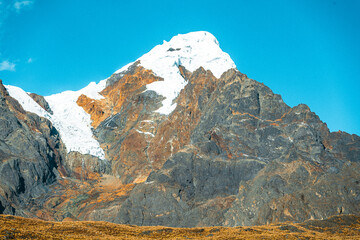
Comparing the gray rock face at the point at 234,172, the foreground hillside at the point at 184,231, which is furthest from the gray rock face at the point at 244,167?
the foreground hillside at the point at 184,231

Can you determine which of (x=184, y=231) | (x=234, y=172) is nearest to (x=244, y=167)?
(x=234, y=172)

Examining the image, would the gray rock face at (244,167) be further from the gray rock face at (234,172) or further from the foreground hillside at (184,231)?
the foreground hillside at (184,231)

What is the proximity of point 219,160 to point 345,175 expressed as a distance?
73.4 m

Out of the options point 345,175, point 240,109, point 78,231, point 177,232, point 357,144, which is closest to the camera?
point 78,231

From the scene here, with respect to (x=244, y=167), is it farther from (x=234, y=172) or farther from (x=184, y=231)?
(x=184, y=231)

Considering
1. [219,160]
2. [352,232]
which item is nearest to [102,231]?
[352,232]

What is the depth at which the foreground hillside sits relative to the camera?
185 ft

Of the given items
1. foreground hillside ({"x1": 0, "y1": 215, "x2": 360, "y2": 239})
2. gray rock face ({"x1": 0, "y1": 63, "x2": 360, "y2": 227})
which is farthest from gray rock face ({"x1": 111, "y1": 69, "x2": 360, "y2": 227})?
foreground hillside ({"x1": 0, "y1": 215, "x2": 360, "y2": 239})

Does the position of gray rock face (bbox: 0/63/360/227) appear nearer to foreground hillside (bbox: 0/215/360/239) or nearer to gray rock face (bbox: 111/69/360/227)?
gray rock face (bbox: 111/69/360/227)

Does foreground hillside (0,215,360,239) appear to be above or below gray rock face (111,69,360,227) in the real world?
below

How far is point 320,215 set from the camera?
90000 mm

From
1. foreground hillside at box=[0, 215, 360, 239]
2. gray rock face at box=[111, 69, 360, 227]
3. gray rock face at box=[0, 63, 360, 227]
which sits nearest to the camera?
foreground hillside at box=[0, 215, 360, 239]

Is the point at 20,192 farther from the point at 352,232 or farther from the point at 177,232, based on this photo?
the point at 352,232

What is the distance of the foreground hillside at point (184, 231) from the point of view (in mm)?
56375
